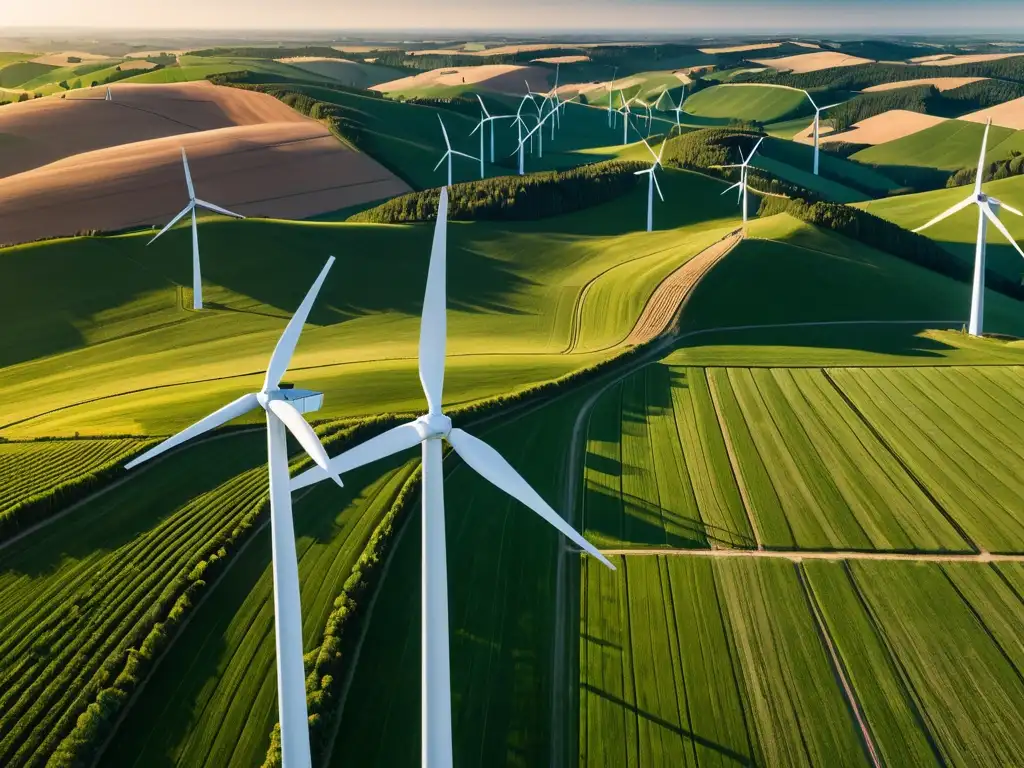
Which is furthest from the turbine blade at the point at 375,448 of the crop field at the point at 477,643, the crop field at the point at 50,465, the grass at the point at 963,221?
the grass at the point at 963,221

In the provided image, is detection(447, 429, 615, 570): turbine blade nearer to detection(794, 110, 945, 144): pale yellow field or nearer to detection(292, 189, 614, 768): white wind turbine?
detection(292, 189, 614, 768): white wind turbine

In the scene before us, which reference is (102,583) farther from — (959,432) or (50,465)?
(959,432)

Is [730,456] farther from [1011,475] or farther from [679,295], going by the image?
[679,295]

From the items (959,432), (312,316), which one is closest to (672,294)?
Answer: (959,432)

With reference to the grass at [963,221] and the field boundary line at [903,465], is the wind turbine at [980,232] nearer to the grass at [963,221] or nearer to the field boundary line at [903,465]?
the field boundary line at [903,465]

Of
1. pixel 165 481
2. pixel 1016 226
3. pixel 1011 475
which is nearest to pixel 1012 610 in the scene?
pixel 1011 475

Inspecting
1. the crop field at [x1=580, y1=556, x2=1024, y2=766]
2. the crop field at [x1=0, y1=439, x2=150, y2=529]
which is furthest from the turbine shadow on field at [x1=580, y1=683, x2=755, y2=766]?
the crop field at [x1=0, y1=439, x2=150, y2=529]
